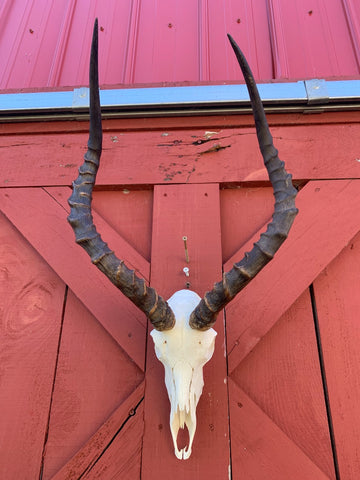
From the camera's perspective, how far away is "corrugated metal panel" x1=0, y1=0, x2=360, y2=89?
287cm

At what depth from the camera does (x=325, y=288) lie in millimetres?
2059

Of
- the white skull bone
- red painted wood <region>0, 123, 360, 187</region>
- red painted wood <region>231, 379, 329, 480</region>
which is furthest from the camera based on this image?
red painted wood <region>0, 123, 360, 187</region>

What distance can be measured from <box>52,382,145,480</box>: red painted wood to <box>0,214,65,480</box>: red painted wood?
225mm

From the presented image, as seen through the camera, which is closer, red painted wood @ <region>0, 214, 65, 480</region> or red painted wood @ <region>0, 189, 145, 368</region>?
red painted wood @ <region>0, 214, 65, 480</region>

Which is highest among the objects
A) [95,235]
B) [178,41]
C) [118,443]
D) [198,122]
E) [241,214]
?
[178,41]

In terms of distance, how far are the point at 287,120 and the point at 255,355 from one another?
5.30 feet

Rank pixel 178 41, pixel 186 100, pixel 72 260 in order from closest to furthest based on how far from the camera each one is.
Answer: pixel 72 260 < pixel 186 100 < pixel 178 41

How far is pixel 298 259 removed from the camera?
80.9 inches

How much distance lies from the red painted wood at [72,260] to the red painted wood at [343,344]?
1.04 m

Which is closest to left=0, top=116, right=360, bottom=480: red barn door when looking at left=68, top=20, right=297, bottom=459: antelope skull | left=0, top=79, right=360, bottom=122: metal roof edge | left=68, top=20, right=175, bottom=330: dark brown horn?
left=0, top=79, right=360, bottom=122: metal roof edge

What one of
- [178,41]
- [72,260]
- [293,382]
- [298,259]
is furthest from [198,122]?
[293,382]

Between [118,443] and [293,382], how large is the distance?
97cm

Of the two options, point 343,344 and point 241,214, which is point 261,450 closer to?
point 343,344

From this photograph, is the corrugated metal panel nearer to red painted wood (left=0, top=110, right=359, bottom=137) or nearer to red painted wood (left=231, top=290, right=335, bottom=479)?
red painted wood (left=0, top=110, right=359, bottom=137)
